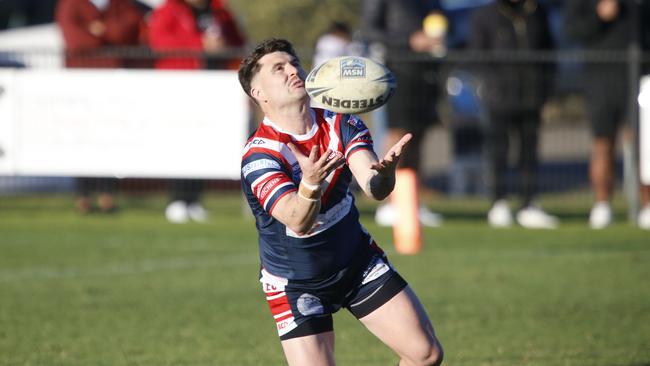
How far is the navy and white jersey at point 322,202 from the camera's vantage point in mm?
4969

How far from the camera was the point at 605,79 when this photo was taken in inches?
542

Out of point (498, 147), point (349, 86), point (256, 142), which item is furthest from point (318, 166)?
point (498, 147)

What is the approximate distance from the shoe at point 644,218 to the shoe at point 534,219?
97 cm

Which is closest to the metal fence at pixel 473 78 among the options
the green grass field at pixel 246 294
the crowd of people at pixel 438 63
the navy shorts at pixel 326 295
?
the crowd of people at pixel 438 63

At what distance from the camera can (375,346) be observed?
7.09 meters

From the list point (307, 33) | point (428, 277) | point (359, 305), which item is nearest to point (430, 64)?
point (428, 277)

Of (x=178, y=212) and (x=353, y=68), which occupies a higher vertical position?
(x=353, y=68)

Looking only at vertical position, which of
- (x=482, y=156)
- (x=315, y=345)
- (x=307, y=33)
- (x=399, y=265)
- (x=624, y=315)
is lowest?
(x=307, y=33)

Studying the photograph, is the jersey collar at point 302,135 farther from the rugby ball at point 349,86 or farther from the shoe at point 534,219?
the shoe at point 534,219

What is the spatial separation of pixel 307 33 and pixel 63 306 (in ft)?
92.1

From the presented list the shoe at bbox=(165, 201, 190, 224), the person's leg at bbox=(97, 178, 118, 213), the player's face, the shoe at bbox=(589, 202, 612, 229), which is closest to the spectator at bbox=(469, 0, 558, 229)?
the shoe at bbox=(589, 202, 612, 229)

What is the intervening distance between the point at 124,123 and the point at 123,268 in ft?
12.2

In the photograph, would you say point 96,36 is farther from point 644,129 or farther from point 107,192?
point 644,129

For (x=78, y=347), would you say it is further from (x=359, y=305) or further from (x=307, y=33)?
(x=307, y=33)
